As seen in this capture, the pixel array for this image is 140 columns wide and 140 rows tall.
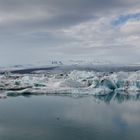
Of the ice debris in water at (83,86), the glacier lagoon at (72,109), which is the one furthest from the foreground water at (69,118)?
the ice debris in water at (83,86)

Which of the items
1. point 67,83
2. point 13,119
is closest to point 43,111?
point 13,119

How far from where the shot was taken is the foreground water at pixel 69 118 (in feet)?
27.3

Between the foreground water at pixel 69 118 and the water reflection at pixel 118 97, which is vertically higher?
the water reflection at pixel 118 97

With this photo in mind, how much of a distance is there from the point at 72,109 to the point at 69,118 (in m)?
1.91

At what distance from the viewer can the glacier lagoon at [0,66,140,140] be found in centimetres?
854

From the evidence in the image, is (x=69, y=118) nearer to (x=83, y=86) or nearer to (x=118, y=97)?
(x=118, y=97)

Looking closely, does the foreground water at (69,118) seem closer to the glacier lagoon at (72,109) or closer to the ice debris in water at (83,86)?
the glacier lagoon at (72,109)

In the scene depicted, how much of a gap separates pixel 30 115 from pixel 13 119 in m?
0.93

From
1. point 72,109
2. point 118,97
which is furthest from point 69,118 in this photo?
point 118,97

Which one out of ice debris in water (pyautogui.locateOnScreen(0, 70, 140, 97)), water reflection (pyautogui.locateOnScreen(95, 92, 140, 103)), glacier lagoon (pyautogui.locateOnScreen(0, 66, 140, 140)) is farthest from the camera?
ice debris in water (pyautogui.locateOnScreen(0, 70, 140, 97))


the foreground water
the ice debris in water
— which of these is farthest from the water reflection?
the ice debris in water

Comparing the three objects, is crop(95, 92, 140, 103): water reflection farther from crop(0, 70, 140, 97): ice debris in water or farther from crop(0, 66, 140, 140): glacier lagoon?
crop(0, 70, 140, 97): ice debris in water

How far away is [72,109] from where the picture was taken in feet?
40.6

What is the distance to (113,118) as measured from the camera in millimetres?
10625
